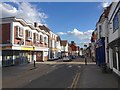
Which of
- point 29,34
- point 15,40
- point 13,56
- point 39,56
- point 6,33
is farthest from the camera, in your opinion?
point 39,56

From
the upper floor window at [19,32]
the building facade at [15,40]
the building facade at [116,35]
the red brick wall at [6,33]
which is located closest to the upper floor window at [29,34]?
the building facade at [15,40]

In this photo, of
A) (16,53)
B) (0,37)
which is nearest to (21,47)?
(16,53)

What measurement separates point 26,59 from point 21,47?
6499mm

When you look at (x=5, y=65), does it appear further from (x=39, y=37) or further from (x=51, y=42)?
(x=51, y=42)

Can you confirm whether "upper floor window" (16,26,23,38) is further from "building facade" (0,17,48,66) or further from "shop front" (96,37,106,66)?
"shop front" (96,37,106,66)

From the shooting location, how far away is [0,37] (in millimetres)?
33406

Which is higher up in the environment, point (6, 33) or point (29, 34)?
point (29, 34)

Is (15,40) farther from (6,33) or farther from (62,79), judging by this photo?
(62,79)

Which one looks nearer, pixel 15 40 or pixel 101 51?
pixel 15 40

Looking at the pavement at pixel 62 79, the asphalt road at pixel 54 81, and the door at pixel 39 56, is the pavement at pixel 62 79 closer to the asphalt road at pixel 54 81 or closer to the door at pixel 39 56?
the asphalt road at pixel 54 81

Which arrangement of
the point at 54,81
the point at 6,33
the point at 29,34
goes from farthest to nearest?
the point at 29,34 → the point at 6,33 → the point at 54,81

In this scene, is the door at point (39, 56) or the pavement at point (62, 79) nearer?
the pavement at point (62, 79)

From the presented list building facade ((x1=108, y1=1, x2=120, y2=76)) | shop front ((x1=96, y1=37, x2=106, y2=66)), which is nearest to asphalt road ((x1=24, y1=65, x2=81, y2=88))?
building facade ((x1=108, y1=1, x2=120, y2=76))

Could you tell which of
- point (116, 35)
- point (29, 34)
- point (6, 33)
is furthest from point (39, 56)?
point (116, 35)
